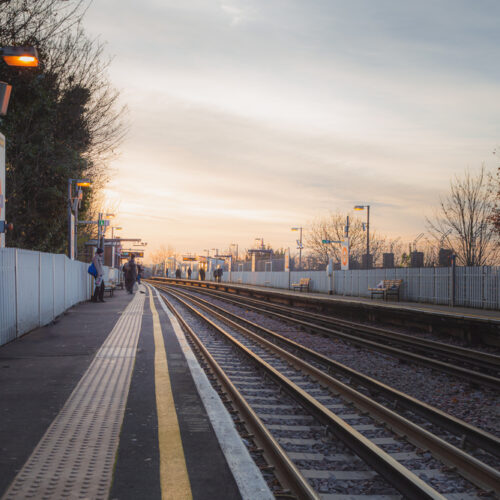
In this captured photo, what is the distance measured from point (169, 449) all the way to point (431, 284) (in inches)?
813

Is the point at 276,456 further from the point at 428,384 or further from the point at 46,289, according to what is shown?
the point at 46,289

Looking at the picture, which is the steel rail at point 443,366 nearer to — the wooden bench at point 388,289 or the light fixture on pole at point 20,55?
the light fixture on pole at point 20,55

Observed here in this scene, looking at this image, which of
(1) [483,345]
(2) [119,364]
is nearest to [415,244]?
(1) [483,345]

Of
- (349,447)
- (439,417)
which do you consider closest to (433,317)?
(439,417)

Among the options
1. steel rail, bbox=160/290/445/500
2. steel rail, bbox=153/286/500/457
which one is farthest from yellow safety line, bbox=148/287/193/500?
steel rail, bbox=153/286/500/457

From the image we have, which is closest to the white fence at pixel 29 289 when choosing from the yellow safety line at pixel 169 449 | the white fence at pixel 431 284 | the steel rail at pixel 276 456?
the yellow safety line at pixel 169 449

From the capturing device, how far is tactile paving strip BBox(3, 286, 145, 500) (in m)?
3.38

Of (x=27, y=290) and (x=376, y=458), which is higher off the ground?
(x=27, y=290)

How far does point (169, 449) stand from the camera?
4152 millimetres

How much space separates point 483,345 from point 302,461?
10656mm

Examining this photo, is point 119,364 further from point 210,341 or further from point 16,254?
point 210,341

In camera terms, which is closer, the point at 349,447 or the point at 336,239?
the point at 349,447

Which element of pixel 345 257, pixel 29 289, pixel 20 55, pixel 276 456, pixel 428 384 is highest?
pixel 20 55

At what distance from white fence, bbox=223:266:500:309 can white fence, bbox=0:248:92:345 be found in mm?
14477
